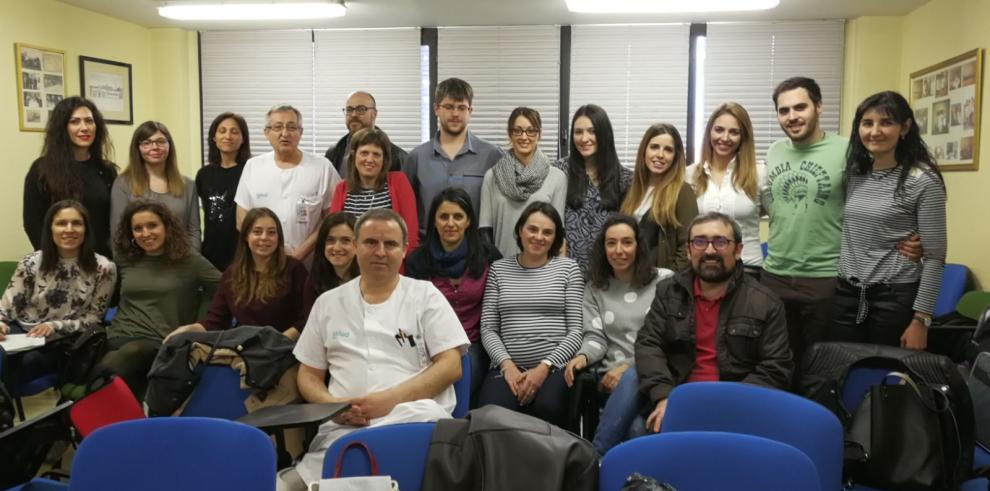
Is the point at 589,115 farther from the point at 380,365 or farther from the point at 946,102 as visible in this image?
the point at 946,102

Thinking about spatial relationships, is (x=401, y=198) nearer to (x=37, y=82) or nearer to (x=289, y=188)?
(x=289, y=188)

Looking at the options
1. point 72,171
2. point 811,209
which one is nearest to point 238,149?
point 72,171

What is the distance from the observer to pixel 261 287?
10.5 feet

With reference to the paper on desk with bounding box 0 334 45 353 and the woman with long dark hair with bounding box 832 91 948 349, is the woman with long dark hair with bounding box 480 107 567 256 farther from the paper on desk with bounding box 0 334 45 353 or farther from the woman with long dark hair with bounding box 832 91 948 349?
the paper on desk with bounding box 0 334 45 353

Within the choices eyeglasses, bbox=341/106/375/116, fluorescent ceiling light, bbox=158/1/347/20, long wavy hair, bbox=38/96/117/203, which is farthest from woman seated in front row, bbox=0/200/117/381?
fluorescent ceiling light, bbox=158/1/347/20

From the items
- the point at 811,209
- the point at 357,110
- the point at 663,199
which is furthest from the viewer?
the point at 357,110

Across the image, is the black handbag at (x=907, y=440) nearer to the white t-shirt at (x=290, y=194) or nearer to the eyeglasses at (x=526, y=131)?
the eyeglasses at (x=526, y=131)

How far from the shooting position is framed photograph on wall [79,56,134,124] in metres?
5.59

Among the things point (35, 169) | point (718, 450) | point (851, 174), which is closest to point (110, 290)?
point (35, 169)

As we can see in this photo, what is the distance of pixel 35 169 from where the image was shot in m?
3.74

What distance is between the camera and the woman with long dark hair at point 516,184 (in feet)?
11.6

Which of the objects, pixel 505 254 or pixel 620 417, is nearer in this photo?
pixel 620 417

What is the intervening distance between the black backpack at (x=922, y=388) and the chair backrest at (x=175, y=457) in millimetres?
1708

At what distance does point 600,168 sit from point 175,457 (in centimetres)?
240
